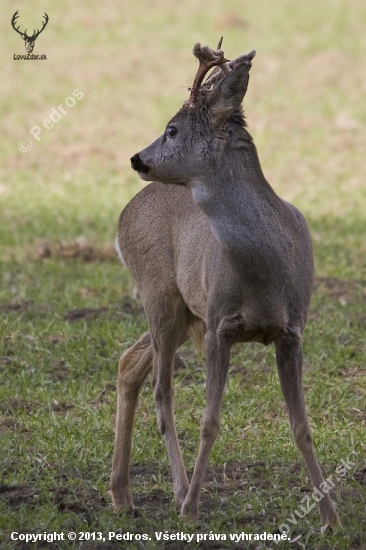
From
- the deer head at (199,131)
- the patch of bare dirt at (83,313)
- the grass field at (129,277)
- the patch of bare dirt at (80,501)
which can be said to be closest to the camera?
the deer head at (199,131)

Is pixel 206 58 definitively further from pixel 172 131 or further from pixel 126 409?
pixel 126 409

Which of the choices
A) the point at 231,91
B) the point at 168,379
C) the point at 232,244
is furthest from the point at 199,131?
the point at 168,379

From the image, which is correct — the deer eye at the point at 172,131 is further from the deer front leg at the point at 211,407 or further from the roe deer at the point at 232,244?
the deer front leg at the point at 211,407

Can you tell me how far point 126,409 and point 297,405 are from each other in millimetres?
1158

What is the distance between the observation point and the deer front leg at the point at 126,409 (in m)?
5.27

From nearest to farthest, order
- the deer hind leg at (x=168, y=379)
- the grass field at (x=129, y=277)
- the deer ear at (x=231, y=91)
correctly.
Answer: the deer ear at (x=231, y=91) < the grass field at (x=129, y=277) < the deer hind leg at (x=168, y=379)

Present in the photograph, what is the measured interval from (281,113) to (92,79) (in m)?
3.85

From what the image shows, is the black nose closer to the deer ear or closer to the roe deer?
the roe deer

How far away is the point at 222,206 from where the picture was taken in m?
4.66

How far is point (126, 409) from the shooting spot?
5.64 m

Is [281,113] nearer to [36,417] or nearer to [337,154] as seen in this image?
[337,154]

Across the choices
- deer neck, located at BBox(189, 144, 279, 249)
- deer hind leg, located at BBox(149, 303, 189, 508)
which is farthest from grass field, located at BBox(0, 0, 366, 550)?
deer neck, located at BBox(189, 144, 279, 249)

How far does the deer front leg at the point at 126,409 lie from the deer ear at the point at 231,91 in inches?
62.5

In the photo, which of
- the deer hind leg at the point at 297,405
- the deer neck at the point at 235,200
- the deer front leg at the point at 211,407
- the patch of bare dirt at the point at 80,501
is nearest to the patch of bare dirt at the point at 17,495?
the patch of bare dirt at the point at 80,501
